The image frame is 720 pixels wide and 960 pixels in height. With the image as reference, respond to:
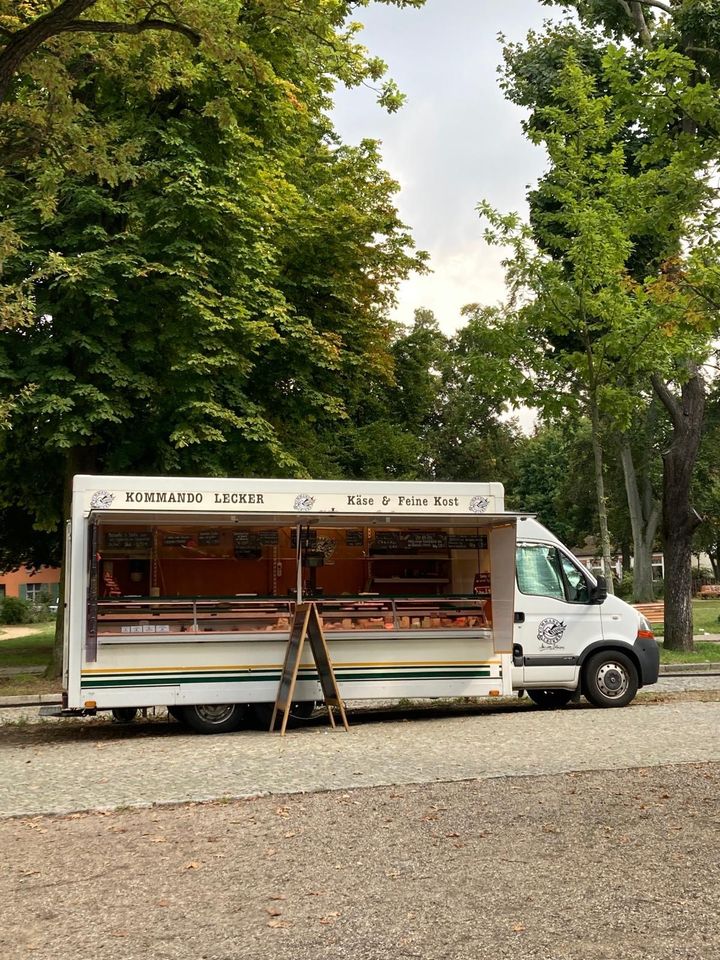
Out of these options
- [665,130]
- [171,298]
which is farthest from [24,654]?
[665,130]

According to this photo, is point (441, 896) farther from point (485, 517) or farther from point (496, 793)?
point (485, 517)

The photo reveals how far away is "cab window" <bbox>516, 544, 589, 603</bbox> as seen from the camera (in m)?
14.2

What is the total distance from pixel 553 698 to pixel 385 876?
9.21 m

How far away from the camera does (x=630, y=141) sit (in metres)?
21.6

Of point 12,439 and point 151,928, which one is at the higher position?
point 12,439

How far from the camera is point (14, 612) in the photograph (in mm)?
57031

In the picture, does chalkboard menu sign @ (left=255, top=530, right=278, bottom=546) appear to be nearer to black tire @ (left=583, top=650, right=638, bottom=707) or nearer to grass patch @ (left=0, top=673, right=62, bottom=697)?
black tire @ (left=583, top=650, right=638, bottom=707)

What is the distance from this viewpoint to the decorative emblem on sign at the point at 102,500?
40.0ft

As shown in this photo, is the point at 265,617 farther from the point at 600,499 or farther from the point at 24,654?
the point at 24,654

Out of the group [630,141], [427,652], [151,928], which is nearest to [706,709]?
[427,652]

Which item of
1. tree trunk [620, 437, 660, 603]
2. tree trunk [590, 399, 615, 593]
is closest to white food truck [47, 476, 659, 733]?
tree trunk [590, 399, 615, 593]

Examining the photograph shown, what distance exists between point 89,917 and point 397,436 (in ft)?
78.9

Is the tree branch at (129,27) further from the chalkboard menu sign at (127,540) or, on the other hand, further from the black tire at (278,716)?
the black tire at (278,716)

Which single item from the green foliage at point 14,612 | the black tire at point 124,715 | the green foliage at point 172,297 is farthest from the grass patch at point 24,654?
the green foliage at point 14,612
